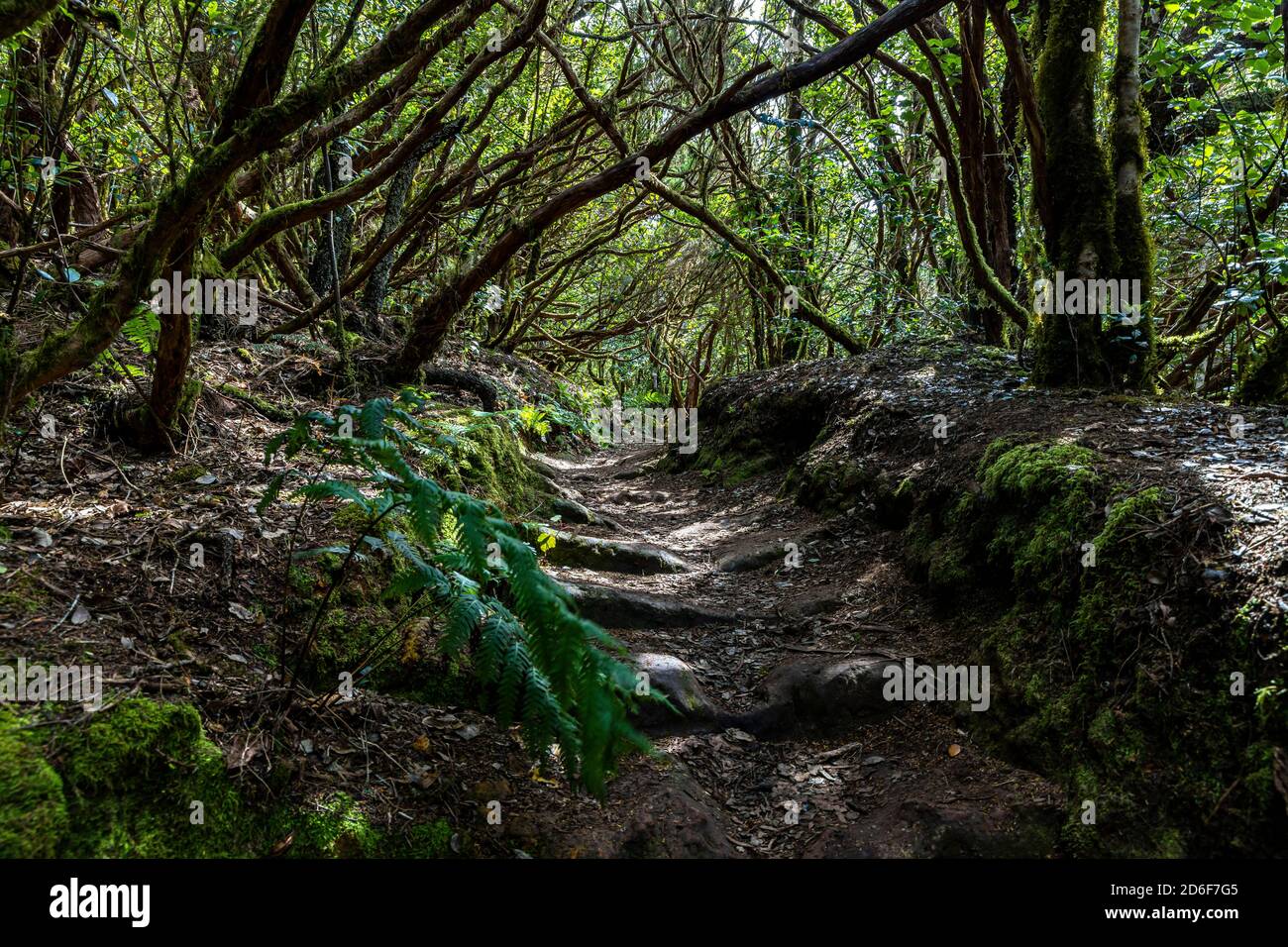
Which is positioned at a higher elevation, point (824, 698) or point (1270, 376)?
point (1270, 376)

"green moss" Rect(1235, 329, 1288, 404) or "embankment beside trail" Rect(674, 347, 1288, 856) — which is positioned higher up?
"green moss" Rect(1235, 329, 1288, 404)

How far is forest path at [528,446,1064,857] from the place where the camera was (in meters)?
3.04

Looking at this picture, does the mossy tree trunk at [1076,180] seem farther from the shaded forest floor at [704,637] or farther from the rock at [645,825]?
the rock at [645,825]

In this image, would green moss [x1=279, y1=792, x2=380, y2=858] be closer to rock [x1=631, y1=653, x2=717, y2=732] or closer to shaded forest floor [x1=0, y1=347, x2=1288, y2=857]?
shaded forest floor [x1=0, y1=347, x2=1288, y2=857]

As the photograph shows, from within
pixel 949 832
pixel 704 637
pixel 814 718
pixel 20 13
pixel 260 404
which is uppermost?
pixel 20 13

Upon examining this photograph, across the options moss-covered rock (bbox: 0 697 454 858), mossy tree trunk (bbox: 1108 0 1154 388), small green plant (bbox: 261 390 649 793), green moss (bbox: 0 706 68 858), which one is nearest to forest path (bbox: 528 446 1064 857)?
small green plant (bbox: 261 390 649 793)

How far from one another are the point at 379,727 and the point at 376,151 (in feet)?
25.8

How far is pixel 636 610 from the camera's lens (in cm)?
495

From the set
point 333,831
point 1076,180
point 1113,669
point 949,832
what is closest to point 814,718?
point 949,832

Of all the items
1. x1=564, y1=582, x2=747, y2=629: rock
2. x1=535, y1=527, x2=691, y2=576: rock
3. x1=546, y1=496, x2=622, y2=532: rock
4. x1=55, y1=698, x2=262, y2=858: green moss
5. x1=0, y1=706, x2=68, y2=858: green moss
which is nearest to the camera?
x1=0, y1=706, x2=68, y2=858: green moss

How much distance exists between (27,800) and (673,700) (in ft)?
8.95

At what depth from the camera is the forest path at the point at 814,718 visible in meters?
3.04

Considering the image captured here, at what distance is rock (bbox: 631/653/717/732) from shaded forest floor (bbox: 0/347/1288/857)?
0.26ft

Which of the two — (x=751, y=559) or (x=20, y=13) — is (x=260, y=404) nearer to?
(x=20, y=13)
